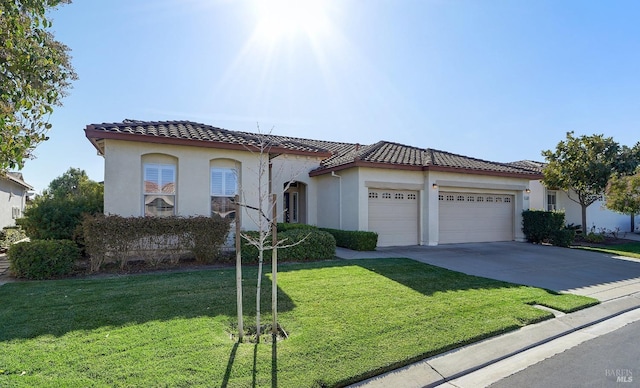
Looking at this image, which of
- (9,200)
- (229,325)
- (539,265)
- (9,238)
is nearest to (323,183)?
(539,265)

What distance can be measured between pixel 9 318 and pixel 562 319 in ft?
29.4

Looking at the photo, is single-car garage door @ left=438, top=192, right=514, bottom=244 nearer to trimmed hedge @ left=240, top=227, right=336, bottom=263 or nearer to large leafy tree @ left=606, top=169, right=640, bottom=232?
large leafy tree @ left=606, top=169, right=640, bottom=232

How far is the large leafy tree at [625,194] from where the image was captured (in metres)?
14.6

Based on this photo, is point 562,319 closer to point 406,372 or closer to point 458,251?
point 406,372

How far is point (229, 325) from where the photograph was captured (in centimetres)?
493

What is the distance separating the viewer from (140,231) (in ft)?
29.7

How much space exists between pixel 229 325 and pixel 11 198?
25931mm

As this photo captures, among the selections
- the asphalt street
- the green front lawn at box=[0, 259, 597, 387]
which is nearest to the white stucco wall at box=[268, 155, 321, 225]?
the green front lawn at box=[0, 259, 597, 387]

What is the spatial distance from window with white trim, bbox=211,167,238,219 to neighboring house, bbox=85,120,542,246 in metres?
0.03

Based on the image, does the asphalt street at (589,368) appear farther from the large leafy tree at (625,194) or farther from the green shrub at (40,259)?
the large leafy tree at (625,194)

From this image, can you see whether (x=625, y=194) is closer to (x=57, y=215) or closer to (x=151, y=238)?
(x=151, y=238)

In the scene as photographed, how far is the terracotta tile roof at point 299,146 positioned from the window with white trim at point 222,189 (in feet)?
3.62

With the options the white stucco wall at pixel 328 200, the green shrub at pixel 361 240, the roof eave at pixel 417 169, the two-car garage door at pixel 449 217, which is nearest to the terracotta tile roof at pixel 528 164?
the roof eave at pixel 417 169

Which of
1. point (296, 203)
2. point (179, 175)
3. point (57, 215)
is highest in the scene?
point (179, 175)
